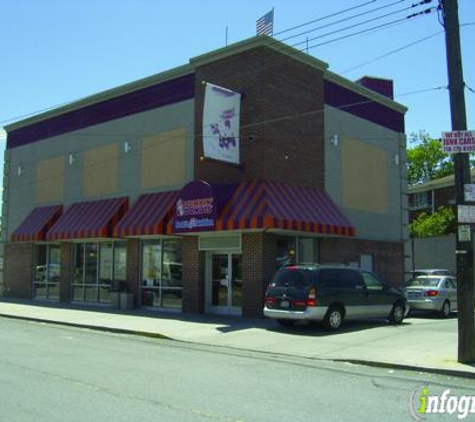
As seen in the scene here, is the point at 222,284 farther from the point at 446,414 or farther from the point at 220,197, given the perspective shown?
the point at 446,414

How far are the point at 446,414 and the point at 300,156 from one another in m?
14.8

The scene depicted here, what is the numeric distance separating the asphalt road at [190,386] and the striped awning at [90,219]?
34.2 ft

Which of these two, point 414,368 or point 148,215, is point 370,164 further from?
point 414,368

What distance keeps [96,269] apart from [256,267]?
9.50 metres

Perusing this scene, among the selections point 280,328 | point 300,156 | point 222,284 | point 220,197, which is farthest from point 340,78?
point 280,328

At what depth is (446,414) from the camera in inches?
295

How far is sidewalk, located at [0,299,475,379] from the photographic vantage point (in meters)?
12.0

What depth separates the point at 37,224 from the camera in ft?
93.1

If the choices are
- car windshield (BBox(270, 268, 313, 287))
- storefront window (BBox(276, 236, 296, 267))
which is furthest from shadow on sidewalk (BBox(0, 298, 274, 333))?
storefront window (BBox(276, 236, 296, 267))

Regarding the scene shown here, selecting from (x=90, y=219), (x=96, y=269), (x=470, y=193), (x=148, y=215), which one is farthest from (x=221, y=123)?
(x=470, y=193)

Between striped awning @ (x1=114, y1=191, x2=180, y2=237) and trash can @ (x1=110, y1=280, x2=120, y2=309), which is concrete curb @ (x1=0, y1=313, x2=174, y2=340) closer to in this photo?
trash can @ (x1=110, y1=280, x2=120, y2=309)

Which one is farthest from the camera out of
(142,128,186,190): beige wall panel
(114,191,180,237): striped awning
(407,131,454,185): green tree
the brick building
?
(407,131,454,185): green tree

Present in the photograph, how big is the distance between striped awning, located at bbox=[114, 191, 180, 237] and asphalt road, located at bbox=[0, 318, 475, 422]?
812cm

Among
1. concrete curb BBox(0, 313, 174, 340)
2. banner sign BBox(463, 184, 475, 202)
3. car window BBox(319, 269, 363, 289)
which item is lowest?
concrete curb BBox(0, 313, 174, 340)
